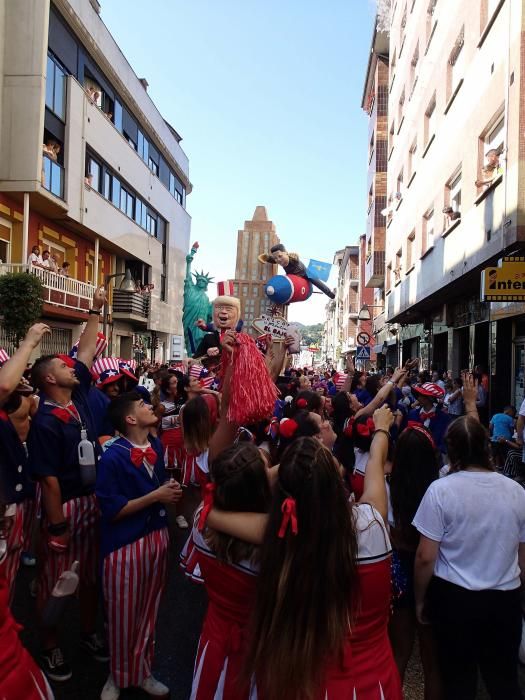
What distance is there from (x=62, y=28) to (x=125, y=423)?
20.1 metres

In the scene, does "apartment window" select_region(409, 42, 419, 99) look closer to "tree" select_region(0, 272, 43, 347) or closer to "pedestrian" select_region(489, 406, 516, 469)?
"pedestrian" select_region(489, 406, 516, 469)

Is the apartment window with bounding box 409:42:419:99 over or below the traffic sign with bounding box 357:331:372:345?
over

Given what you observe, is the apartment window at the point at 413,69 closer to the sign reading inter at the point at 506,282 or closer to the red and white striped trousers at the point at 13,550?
the sign reading inter at the point at 506,282

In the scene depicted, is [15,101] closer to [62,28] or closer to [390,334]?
[62,28]

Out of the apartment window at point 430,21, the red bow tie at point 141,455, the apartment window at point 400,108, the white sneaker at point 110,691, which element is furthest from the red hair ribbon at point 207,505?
the apartment window at point 400,108

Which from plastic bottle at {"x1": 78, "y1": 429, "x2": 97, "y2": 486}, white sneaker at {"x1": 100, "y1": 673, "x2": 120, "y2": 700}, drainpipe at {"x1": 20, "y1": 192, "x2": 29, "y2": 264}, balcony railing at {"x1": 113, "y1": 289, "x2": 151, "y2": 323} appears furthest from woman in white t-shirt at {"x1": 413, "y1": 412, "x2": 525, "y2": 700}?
balcony railing at {"x1": 113, "y1": 289, "x2": 151, "y2": 323}

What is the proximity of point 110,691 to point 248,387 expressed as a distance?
1.86m

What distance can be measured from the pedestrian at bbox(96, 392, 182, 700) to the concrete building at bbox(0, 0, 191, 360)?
14.3 metres

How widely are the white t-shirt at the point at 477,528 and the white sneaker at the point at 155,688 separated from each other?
168 cm

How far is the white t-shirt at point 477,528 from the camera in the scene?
2471 millimetres

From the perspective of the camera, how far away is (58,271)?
19.2m

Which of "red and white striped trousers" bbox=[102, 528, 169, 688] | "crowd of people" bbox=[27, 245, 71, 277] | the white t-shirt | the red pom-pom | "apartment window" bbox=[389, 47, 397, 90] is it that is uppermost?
"apartment window" bbox=[389, 47, 397, 90]

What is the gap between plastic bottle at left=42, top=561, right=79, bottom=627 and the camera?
9.48 ft

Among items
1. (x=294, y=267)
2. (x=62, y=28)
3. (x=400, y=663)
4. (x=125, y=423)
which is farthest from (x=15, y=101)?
(x=400, y=663)
